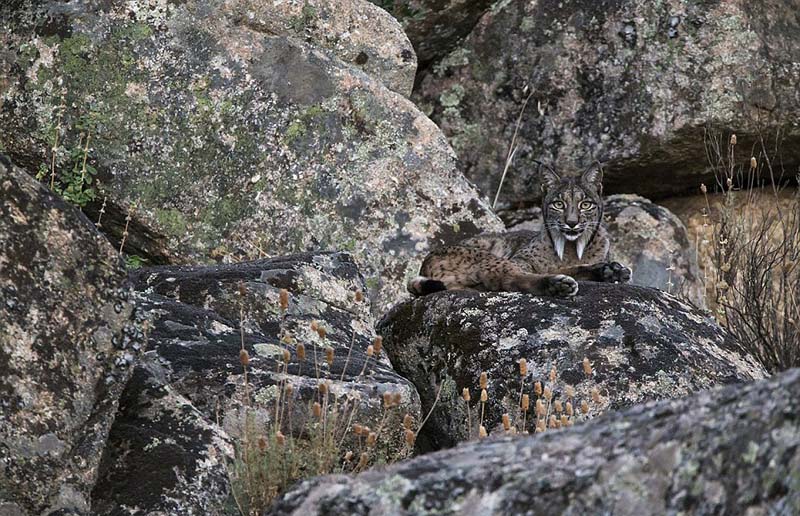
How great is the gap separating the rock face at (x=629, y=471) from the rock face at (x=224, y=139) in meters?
5.36

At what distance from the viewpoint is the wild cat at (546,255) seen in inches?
291

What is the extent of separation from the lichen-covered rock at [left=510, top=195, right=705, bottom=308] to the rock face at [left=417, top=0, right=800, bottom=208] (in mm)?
502

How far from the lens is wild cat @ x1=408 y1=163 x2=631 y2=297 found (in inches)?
291

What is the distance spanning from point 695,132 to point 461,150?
6.00ft

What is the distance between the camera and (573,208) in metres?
8.85

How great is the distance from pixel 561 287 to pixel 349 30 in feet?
11.7

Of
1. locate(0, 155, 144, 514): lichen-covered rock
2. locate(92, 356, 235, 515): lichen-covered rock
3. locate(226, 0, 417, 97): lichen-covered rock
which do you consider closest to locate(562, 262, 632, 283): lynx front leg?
locate(226, 0, 417, 97): lichen-covered rock

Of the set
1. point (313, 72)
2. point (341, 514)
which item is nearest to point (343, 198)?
point (313, 72)

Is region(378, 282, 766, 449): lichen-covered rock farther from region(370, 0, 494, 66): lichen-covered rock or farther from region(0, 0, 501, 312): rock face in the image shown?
region(370, 0, 494, 66): lichen-covered rock

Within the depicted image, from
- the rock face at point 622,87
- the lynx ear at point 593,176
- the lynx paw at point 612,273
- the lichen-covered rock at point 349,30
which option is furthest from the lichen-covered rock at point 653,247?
the lynx paw at point 612,273

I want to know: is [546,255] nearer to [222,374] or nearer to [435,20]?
[435,20]

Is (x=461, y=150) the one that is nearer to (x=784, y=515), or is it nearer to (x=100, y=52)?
(x=100, y=52)

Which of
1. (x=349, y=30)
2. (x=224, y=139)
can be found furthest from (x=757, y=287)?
(x=224, y=139)

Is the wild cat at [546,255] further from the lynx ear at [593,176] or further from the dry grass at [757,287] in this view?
the dry grass at [757,287]
